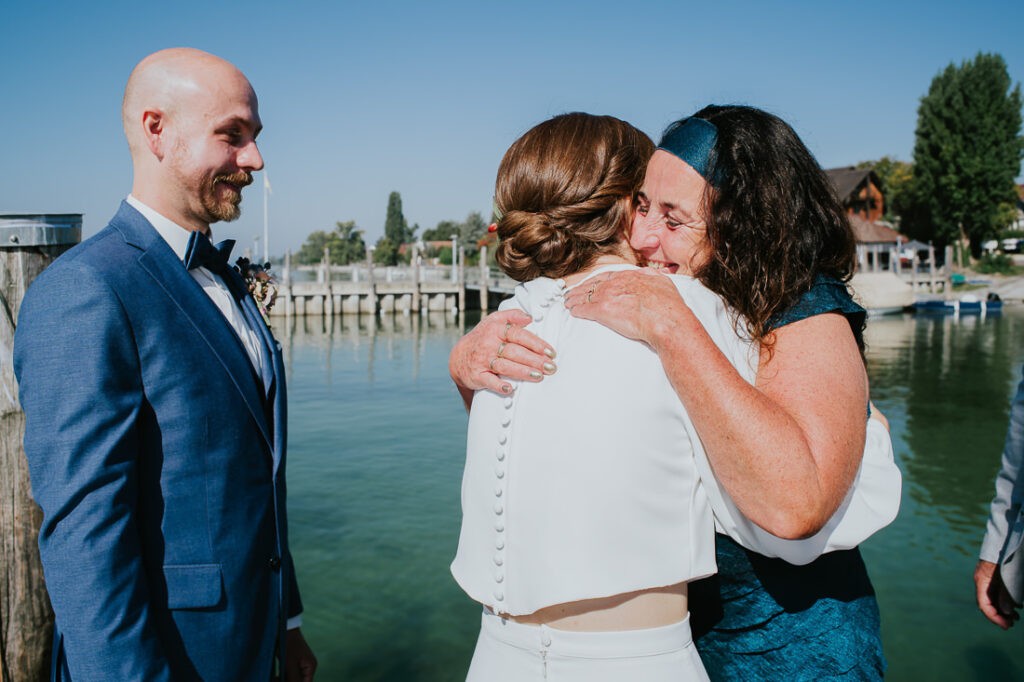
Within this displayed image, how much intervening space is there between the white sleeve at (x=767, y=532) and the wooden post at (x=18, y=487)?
185 centimetres

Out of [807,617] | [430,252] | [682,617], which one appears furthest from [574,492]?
→ [430,252]

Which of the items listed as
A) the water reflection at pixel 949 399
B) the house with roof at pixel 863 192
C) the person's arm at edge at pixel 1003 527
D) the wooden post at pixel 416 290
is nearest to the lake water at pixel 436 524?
the water reflection at pixel 949 399

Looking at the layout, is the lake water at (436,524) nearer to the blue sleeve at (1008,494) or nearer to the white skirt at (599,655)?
the blue sleeve at (1008,494)

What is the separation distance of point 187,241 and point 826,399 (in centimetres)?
154

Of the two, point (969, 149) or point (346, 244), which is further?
Answer: point (346, 244)

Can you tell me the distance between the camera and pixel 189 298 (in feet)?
5.98

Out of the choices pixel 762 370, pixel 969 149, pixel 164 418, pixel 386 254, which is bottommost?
pixel 164 418

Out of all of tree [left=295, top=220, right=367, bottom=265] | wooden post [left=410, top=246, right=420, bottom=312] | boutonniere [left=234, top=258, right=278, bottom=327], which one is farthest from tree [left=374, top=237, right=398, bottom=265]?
boutonniere [left=234, top=258, right=278, bottom=327]

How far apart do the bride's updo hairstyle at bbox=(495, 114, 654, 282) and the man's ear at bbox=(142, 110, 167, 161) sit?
2.89 ft

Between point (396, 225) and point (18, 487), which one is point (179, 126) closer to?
point (18, 487)

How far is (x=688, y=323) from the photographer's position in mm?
1386

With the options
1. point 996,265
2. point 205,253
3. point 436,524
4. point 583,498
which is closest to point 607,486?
point 583,498

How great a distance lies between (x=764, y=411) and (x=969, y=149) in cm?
5136

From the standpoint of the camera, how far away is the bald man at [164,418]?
157 centimetres
